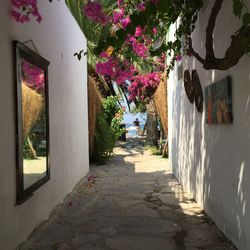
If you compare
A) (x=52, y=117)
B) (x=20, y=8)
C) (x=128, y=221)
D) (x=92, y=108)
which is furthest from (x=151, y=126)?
(x=20, y=8)

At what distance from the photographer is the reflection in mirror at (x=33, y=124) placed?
4.83 m

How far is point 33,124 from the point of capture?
520 centimetres

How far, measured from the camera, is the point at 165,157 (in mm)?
14242

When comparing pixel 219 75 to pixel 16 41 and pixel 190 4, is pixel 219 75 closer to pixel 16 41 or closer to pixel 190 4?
pixel 190 4

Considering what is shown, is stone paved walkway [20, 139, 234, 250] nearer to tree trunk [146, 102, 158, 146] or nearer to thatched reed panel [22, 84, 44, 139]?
thatched reed panel [22, 84, 44, 139]

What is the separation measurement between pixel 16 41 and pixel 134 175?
6.67 metres

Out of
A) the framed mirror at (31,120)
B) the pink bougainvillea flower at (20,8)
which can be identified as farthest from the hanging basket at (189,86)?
the pink bougainvillea flower at (20,8)

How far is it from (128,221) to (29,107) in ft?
7.06

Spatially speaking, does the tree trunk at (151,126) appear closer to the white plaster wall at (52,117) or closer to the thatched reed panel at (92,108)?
the thatched reed panel at (92,108)

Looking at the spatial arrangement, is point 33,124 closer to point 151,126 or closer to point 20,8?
point 20,8

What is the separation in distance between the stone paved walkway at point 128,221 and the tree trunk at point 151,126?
23.0 feet

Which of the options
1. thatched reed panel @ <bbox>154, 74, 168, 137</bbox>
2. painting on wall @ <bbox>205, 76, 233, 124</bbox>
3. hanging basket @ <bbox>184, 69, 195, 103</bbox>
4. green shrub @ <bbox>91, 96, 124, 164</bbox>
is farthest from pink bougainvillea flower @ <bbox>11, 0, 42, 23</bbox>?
thatched reed panel @ <bbox>154, 74, 168, 137</bbox>

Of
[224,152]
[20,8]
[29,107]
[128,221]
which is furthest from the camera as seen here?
[128,221]

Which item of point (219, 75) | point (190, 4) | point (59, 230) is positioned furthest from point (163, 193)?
point (190, 4)
